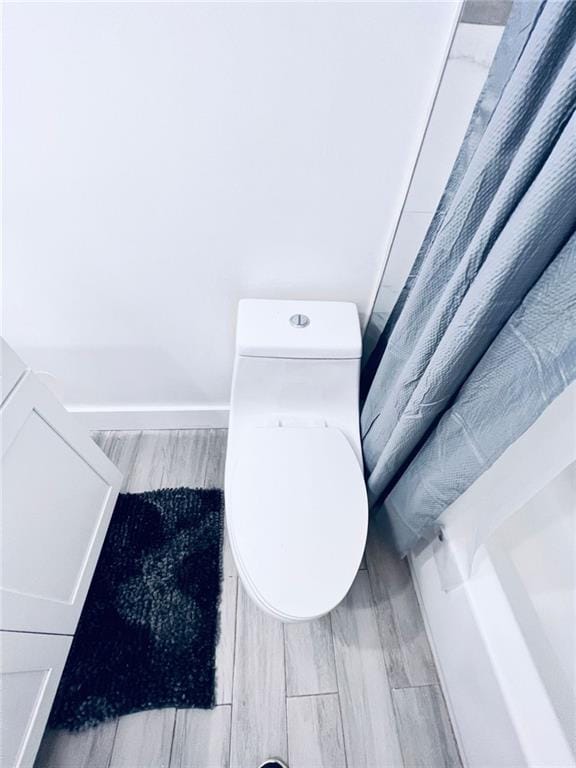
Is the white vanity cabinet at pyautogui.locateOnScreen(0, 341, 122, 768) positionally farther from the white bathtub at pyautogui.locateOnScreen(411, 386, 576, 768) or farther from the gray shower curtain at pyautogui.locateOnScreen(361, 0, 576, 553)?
the white bathtub at pyautogui.locateOnScreen(411, 386, 576, 768)

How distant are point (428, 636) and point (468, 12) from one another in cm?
139

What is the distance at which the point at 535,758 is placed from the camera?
0.63 metres

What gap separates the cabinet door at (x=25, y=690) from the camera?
0.69m

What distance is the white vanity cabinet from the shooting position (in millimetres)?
680

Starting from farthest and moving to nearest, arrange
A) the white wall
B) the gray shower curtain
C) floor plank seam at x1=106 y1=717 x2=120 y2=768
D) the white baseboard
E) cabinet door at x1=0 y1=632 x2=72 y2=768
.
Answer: the white baseboard
floor plank seam at x1=106 y1=717 x2=120 y2=768
cabinet door at x1=0 y1=632 x2=72 y2=768
the white wall
the gray shower curtain

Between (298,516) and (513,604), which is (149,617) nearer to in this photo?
(298,516)

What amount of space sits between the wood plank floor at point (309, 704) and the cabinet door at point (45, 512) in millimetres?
308

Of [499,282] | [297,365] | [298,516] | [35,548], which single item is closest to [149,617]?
[35,548]

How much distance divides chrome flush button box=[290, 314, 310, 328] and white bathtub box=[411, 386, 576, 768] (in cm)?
53

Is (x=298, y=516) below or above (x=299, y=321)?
below

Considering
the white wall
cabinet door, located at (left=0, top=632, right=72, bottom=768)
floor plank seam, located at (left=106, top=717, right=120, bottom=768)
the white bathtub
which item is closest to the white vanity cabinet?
cabinet door, located at (left=0, top=632, right=72, bottom=768)

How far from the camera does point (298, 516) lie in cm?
80

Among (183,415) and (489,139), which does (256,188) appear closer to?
(489,139)

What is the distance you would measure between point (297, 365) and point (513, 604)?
703 mm
